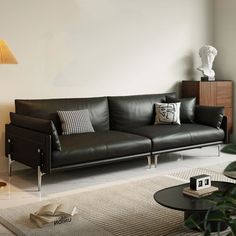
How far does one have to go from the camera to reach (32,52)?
4879 mm

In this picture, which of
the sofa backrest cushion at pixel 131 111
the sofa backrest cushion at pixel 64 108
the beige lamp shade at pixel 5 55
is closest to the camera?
the beige lamp shade at pixel 5 55

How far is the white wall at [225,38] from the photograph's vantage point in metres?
6.43

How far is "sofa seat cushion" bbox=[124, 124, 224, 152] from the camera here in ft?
15.9

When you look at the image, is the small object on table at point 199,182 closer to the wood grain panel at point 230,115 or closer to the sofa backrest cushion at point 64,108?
the sofa backrest cushion at point 64,108

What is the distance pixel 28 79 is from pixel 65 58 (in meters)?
0.57

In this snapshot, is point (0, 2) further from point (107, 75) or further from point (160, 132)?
point (160, 132)

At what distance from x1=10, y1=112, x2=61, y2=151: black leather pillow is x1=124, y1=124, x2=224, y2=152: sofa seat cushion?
1254mm

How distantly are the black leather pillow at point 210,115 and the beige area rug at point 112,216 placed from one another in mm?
1815

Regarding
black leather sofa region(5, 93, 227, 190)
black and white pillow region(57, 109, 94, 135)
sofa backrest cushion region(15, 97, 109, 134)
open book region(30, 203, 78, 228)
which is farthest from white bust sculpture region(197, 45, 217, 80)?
open book region(30, 203, 78, 228)

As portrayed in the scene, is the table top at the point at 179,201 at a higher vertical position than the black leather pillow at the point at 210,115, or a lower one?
lower

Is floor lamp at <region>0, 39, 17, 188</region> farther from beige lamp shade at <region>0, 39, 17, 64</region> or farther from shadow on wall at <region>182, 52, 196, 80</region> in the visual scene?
shadow on wall at <region>182, 52, 196, 80</region>

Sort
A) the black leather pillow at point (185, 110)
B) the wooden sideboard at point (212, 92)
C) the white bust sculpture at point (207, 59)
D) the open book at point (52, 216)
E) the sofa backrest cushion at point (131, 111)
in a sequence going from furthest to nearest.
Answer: the white bust sculpture at point (207, 59), the wooden sideboard at point (212, 92), the black leather pillow at point (185, 110), the sofa backrest cushion at point (131, 111), the open book at point (52, 216)

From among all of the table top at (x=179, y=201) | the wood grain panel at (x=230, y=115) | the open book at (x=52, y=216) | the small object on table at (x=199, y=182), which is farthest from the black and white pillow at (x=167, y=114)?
the open book at (x=52, y=216)

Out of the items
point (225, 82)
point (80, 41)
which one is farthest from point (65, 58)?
point (225, 82)
